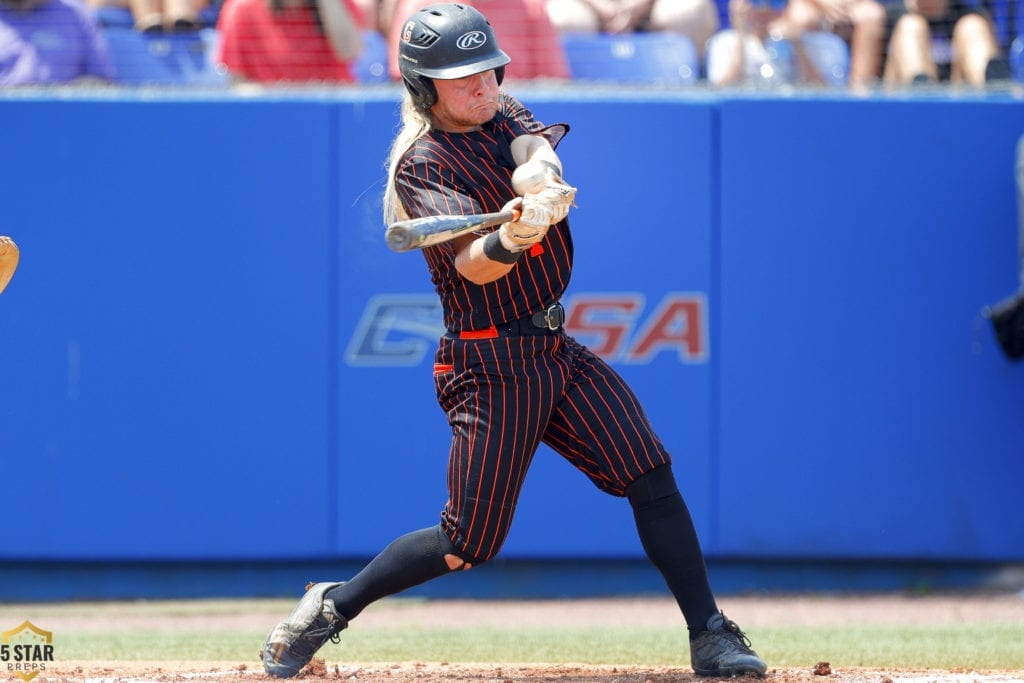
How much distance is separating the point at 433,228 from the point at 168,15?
13.1 feet

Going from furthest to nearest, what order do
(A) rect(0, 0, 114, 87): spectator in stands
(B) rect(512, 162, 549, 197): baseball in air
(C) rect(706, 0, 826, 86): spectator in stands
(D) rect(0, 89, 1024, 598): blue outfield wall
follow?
(C) rect(706, 0, 826, 86): spectator in stands
(A) rect(0, 0, 114, 87): spectator in stands
(D) rect(0, 89, 1024, 598): blue outfield wall
(B) rect(512, 162, 549, 197): baseball in air

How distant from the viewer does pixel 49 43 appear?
634cm

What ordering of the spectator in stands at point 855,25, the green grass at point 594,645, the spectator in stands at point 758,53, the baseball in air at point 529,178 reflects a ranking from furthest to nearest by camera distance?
the spectator in stands at point 855,25, the spectator in stands at point 758,53, the green grass at point 594,645, the baseball in air at point 529,178

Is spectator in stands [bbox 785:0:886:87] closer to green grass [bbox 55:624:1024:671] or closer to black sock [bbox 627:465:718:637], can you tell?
green grass [bbox 55:624:1024:671]

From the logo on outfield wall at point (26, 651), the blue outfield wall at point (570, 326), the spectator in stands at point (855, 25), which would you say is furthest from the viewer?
the spectator in stands at point (855, 25)

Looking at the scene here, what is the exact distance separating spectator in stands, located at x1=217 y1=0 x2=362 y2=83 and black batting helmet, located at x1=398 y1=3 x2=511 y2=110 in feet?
9.32

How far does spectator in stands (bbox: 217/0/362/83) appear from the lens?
6.31 metres

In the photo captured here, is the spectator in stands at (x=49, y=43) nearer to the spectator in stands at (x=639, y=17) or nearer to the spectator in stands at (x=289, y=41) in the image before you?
the spectator in stands at (x=289, y=41)

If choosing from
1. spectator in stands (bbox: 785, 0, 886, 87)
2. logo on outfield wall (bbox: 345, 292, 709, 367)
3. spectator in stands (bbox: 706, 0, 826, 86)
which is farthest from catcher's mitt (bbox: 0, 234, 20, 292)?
spectator in stands (bbox: 785, 0, 886, 87)

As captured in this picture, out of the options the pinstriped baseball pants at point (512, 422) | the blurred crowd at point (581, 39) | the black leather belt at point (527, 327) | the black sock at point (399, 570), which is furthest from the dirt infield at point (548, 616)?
the blurred crowd at point (581, 39)

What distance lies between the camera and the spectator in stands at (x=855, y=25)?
21.6 feet

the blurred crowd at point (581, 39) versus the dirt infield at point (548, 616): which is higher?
the blurred crowd at point (581, 39)

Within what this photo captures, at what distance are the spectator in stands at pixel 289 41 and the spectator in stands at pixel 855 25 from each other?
7.09 ft

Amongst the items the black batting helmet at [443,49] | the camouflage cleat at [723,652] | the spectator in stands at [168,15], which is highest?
the black batting helmet at [443,49]
